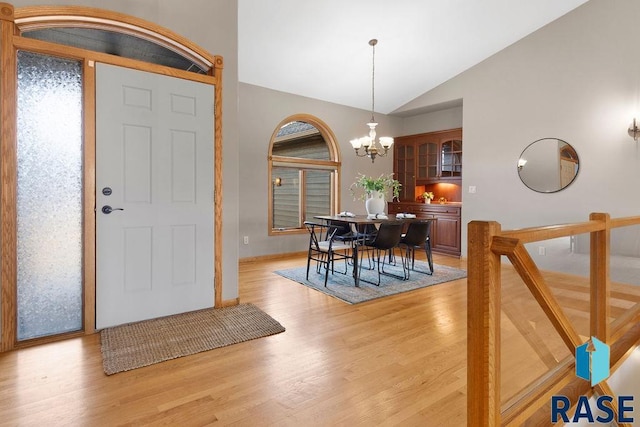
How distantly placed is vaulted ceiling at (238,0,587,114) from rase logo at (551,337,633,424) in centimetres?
398

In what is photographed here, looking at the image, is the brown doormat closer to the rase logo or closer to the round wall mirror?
the rase logo

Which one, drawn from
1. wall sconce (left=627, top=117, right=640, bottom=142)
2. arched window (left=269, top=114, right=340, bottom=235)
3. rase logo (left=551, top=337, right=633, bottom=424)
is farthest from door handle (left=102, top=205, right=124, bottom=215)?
wall sconce (left=627, top=117, right=640, bottom=142)

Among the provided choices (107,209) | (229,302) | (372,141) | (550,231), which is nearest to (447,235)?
Answer: (372,141)

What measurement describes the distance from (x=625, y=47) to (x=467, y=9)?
6.34 ft

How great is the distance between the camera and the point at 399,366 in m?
2.23

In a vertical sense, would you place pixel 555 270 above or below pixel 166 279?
above

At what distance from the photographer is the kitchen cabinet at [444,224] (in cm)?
620

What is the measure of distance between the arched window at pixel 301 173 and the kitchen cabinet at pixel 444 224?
1.64 metres

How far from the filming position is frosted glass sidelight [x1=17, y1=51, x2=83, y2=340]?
99.3 inches

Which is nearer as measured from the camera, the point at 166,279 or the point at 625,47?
the point at 166,279

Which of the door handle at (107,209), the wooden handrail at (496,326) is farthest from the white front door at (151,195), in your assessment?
the wooden handrail at (496,326)

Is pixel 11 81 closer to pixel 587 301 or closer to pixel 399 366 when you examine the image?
pixel 399 366

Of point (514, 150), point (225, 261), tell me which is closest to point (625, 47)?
point (514, 150)

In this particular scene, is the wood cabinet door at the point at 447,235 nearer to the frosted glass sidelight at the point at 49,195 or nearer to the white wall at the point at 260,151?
the white wall at the point at 260,151
